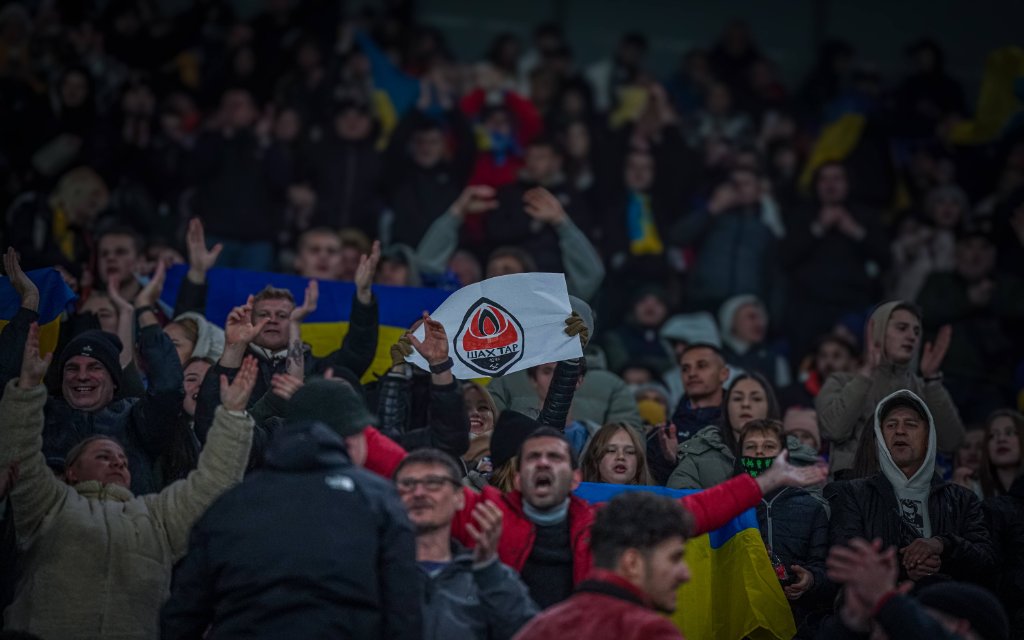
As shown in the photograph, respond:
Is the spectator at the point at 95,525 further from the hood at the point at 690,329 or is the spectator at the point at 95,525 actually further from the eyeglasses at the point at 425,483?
the hood at the point at 690,329

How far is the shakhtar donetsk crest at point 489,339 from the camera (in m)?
8.40

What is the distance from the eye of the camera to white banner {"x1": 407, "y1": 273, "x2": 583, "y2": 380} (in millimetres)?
8352

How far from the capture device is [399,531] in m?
5.94

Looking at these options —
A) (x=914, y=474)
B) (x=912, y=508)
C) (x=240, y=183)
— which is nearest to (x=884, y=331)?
(x=914, y=474)

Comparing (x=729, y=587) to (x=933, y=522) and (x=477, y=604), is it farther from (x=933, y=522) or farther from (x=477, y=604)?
(x=477, y=604)

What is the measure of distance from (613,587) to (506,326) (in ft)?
10.3

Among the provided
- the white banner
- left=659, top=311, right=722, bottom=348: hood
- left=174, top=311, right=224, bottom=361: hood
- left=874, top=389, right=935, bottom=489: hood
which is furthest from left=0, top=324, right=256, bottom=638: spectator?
left=659, top=311, right=722, bottom=348: hood

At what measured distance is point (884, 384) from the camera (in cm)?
913

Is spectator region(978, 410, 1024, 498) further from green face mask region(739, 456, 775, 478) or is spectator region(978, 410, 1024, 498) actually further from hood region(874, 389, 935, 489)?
green face mask region(739, 456, 775, 478)

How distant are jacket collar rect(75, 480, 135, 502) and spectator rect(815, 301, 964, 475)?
4198 millimetres

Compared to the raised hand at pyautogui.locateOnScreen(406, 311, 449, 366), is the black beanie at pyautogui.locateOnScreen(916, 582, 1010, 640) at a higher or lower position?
lower

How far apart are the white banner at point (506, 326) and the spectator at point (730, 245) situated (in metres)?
4.80

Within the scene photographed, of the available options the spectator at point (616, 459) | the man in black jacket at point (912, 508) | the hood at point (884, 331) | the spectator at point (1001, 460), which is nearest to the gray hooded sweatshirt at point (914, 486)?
the man in black jacket at point (912, 508)

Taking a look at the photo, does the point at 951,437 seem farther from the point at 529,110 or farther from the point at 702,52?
the point at 702,52
